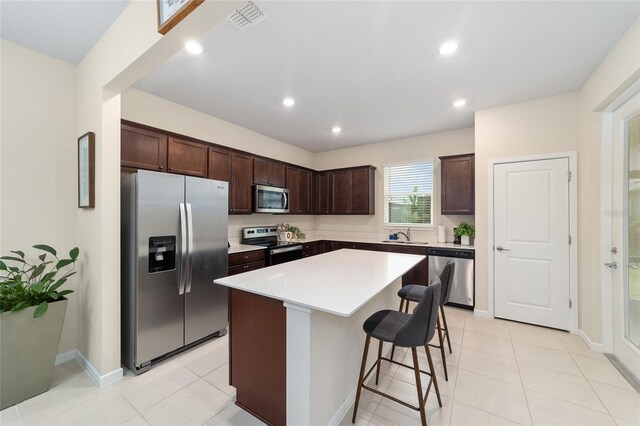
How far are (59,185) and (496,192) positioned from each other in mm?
4859

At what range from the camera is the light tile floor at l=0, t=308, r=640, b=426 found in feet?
5.89

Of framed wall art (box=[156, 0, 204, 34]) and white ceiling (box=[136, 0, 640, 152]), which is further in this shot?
white ceiling (box=[136, 0, 640, 152])

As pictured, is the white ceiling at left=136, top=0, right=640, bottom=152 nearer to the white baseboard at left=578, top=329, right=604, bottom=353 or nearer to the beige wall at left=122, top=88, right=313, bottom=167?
the beige wall at left=122, top=88, right=313, bottom=167

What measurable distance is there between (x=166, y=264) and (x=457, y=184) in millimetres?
Answer: 4039

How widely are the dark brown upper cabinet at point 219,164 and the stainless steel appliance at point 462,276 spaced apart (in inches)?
131

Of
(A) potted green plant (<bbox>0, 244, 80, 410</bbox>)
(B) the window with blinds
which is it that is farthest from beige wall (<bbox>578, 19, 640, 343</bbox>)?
(A) potted green plant (<bbox>0, 244, 80, 410</bbox>)

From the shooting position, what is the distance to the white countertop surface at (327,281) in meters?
1.46

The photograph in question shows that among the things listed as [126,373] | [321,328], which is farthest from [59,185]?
[321,328]

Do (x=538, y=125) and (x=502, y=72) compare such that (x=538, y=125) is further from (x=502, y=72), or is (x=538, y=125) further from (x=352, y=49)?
(x=352, y=49)

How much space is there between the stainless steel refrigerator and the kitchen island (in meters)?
1.00

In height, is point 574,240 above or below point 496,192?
below

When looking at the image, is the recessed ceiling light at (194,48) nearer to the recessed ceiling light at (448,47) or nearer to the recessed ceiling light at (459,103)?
the recessed ceiling light at (448,47)

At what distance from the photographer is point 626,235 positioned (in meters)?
2.40

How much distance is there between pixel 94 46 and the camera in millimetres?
2301
